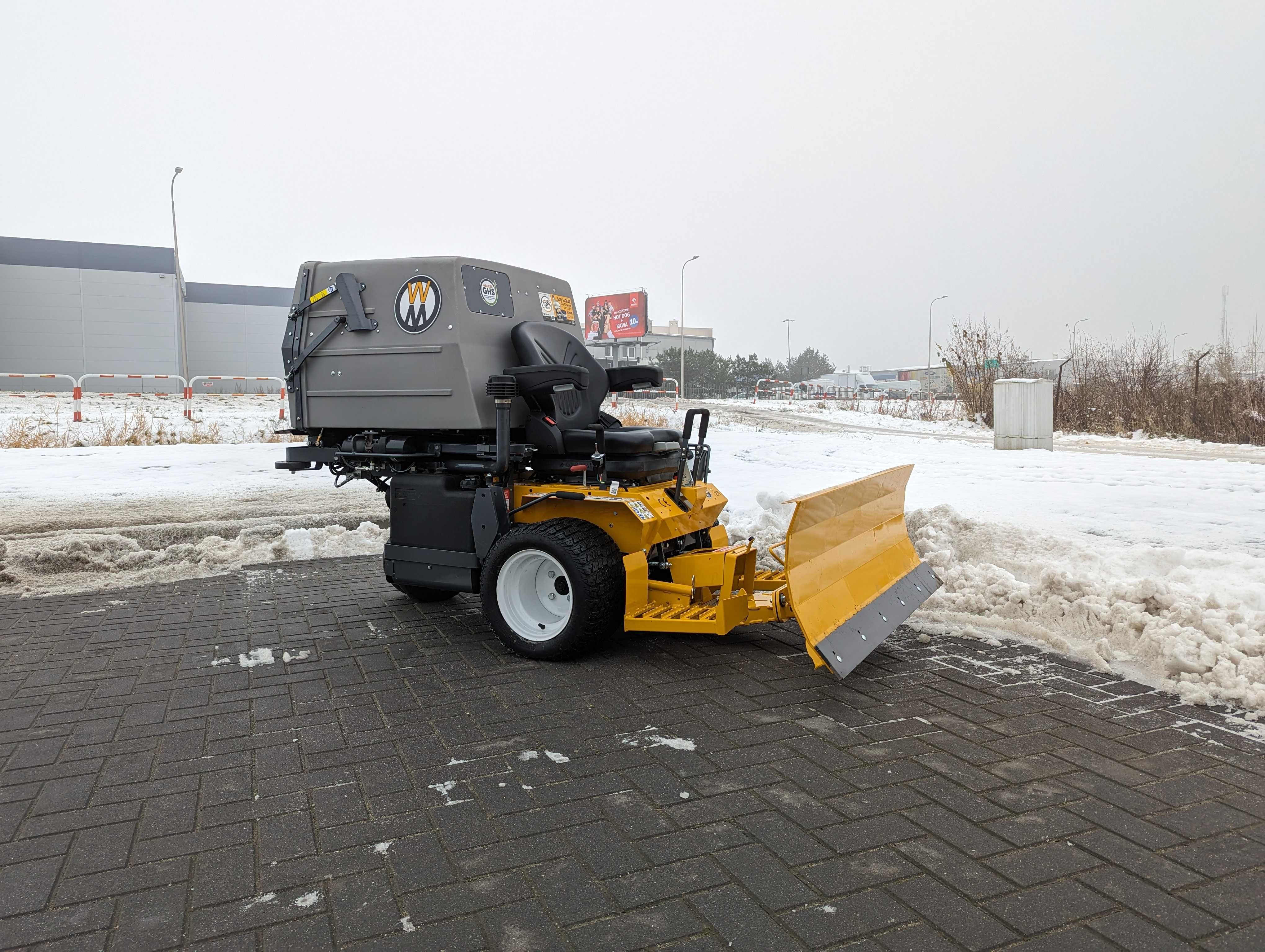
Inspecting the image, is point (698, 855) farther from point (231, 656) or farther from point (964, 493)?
point (964, 493)

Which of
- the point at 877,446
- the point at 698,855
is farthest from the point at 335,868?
the point at 877,446

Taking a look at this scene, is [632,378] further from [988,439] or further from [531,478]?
[988,439]

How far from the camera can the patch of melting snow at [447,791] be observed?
2.91 m

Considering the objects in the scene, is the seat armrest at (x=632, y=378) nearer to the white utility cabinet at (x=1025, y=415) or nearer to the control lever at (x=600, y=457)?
the control lever at (x=600, y=457)

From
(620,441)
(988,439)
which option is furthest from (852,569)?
(988,439)

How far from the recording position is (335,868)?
251cm

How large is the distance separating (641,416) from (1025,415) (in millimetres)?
7222

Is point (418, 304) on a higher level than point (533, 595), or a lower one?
higher

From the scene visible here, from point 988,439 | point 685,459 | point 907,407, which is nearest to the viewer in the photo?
point 685,459

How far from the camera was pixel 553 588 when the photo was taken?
15.6 feet

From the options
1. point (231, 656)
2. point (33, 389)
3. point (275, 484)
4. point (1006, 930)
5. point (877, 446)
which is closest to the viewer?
point (1006, 930)

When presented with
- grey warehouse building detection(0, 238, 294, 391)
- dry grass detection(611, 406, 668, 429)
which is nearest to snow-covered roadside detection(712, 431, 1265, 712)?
dry grass detection(611, 406, 668, 429)

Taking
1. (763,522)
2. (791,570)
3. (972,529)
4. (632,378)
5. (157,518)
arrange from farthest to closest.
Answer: (157,518)
(763,522)
(972,529)
(632,378)
(791,570)

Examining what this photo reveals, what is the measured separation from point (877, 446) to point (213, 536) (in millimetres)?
10194
